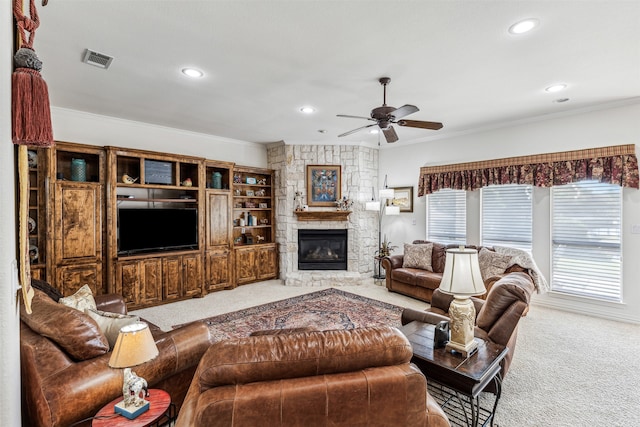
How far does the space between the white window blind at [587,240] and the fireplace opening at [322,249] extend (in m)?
3.61

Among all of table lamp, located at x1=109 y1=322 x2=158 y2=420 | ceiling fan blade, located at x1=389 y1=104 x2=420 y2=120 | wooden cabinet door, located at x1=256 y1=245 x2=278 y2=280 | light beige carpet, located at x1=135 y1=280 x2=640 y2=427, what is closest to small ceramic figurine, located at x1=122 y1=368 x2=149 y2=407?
table lamp, located at x1=109 y1=322 x2=158 y2=420

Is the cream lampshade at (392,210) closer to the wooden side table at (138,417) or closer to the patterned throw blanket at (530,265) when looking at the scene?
the patterned throw blanket at (530,265)

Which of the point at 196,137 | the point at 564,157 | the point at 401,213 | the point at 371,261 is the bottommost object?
the point at 371,261

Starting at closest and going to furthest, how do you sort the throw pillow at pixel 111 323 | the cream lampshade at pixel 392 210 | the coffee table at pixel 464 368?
the coffee table at pixel 464 368, the throw pillow at pixel 111 323, the cream lampshade at pixel 392 210

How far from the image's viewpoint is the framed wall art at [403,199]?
21.3ft

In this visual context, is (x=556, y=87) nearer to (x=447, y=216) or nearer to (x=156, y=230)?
(x=447, y=216)

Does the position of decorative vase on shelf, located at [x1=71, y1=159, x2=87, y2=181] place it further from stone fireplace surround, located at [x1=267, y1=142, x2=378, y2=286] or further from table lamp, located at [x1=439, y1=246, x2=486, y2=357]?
table lamp, located at [x1=439, y1=246, x2=486, y2=357]

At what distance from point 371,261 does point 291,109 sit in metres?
3.73

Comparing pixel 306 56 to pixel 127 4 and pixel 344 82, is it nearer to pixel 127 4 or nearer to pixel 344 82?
pixel 344 82

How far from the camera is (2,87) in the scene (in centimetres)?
95

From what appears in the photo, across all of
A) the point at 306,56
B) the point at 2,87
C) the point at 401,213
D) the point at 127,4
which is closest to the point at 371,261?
the point at 401,213

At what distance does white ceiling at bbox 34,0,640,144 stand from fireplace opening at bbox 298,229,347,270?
271 cm

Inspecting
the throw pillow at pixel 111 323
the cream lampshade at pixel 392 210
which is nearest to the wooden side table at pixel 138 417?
the throw pillow at pixel 111 323

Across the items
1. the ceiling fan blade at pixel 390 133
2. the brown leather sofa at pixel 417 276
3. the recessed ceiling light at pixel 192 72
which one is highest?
the recessed ceiling light at pixel 192 72
